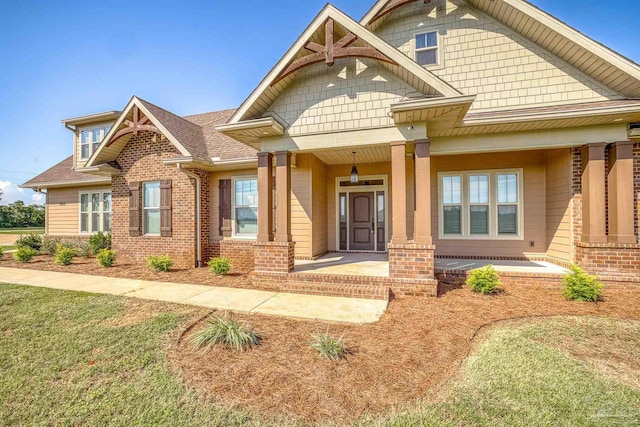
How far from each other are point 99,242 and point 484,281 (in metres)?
12.3

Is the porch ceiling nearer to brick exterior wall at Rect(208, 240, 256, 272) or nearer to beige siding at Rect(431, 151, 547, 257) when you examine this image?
beige siding at Rect(431, 151, 547, 257)

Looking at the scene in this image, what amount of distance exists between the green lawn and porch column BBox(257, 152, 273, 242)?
104 inches

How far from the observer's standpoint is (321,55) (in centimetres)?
575

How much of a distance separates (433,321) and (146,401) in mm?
3676

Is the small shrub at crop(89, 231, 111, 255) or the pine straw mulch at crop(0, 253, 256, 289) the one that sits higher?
the small shrub at crop(89, 231, 111, 255)

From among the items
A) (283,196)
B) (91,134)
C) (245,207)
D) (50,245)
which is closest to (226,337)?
(283,196)

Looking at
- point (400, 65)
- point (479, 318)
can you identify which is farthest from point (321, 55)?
point (479, 318)

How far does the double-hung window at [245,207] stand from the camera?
8.95 m

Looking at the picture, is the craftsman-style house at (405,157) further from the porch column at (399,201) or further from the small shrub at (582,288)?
the small shrub at (582,288)

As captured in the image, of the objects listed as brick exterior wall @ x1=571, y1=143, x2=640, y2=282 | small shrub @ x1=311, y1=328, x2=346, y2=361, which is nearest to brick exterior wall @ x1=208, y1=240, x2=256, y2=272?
small shrub @ x1=311, y1=328, x2=346, y2=361

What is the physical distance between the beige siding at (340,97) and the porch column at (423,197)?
905 mm

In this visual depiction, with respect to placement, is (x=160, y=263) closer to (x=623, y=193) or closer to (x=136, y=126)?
(x=136, y=126)

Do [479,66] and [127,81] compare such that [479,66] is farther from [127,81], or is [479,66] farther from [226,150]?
[127,81]

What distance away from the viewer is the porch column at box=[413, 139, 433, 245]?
5480mm
